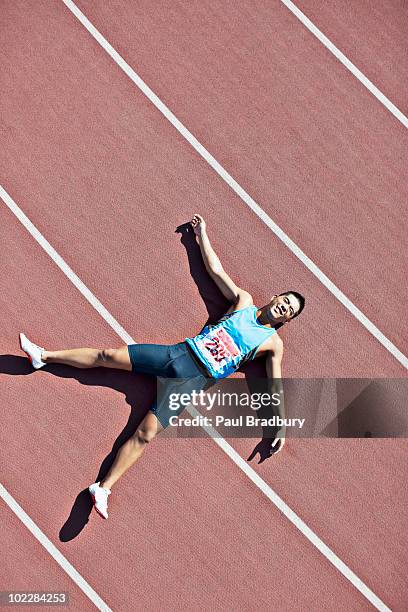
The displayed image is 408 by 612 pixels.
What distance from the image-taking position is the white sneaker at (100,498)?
5480 millimetres

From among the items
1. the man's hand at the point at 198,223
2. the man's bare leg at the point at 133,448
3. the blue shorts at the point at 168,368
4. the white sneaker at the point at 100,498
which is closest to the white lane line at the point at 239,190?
the man's hand at the point at 198,223

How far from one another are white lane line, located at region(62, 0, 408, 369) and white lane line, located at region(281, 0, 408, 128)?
1.82 metres

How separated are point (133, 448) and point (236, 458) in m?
1.07

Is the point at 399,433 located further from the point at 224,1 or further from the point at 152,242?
the point at 224,1

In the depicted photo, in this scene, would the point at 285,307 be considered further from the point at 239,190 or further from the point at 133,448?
the point at 133,448

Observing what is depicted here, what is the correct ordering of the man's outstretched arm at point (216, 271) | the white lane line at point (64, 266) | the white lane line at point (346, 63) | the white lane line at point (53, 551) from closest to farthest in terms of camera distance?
the white lane line at point (53, 551), the man's outstretched arm at point (216, 271), the white lane line at point (64, 266), the white lane line at point (346, 63)

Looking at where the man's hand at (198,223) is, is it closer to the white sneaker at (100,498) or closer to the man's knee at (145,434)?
the man's knee at (145,434)

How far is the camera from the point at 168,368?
18.0ft

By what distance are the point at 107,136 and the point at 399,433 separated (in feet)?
14.5

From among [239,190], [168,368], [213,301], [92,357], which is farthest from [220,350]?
[239,190]

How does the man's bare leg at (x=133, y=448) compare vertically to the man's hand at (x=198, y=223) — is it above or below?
below

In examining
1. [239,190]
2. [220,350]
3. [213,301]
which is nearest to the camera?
[220,350]

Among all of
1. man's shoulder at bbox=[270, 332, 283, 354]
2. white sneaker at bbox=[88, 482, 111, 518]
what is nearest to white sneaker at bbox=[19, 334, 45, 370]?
white sneaker at bbox=[88, 482, 111, 518]

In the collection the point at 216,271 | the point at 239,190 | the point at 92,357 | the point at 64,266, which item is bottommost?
the point at 216,271
